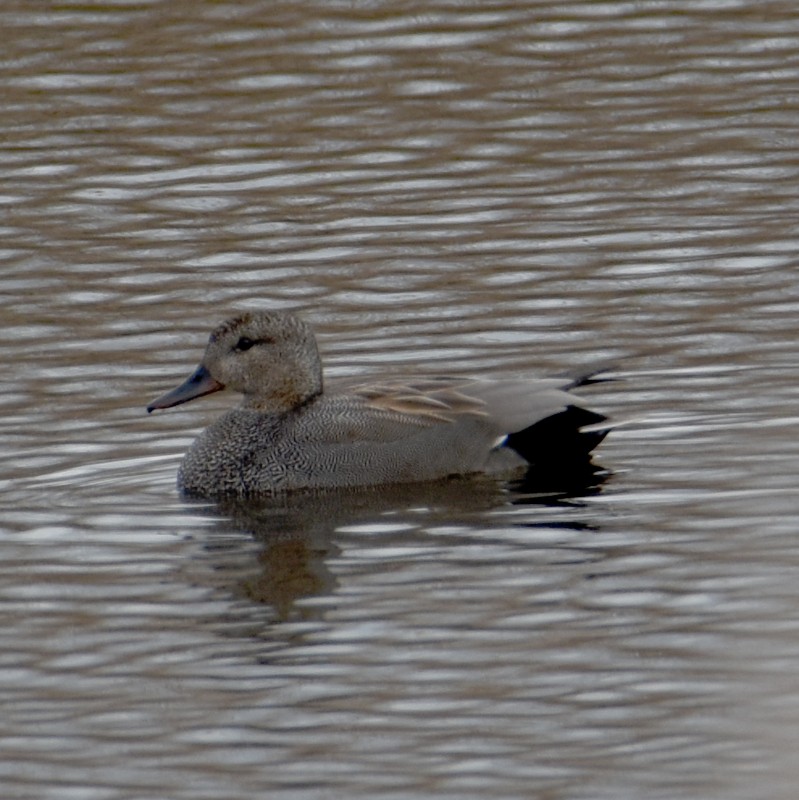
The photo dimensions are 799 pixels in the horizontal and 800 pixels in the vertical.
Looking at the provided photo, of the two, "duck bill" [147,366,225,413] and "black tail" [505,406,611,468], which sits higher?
"duck bill" [147,366,225,413]

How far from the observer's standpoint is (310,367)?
10.2 metres

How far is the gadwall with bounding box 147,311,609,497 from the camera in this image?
385 inches

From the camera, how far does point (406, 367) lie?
11.3 m

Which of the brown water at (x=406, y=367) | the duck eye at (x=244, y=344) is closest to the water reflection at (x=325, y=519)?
the brown water at (x=406, y=367)

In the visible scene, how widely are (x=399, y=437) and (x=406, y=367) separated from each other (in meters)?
1.53

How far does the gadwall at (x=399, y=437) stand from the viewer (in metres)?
9.79

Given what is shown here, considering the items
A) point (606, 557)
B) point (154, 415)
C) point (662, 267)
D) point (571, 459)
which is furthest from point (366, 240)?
point (606, 557)

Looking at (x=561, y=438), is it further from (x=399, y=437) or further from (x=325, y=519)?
(x=325, y=519)

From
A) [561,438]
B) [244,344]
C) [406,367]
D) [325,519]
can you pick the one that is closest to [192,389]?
[244,344]

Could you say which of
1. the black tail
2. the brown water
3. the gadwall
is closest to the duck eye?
the gadwall

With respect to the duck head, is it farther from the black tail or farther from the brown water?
the black tail

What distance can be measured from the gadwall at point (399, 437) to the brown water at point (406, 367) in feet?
0.66

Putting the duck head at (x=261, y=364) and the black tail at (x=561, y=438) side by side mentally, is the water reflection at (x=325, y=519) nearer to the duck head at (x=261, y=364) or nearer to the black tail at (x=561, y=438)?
the black tail at (x=561, y=438)

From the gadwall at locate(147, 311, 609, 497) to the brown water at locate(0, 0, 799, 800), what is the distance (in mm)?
202
